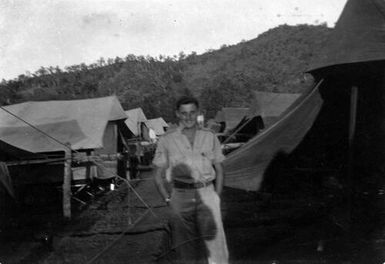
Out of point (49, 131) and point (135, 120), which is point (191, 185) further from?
point (135, 120)

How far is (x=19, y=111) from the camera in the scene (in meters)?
13.1

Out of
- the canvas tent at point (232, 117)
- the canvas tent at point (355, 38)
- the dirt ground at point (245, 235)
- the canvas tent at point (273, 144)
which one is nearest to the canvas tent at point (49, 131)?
the dirt ground at point (245, 235)

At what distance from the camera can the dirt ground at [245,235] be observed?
5414 millimetres

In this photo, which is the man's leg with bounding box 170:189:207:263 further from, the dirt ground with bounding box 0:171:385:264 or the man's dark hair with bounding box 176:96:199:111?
the dirt ground with bounding box 0:171:385:264

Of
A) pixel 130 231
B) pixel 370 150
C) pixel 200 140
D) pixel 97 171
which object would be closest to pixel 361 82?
pixel 370 150

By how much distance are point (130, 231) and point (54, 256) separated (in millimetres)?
1602

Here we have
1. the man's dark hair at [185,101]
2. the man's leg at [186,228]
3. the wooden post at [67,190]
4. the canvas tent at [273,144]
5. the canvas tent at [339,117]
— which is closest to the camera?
the man's leg at [186,228]

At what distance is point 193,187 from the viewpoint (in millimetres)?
3408

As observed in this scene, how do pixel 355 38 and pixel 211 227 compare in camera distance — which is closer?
pixel 211 227

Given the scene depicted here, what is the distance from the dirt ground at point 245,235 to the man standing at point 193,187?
3.12ft

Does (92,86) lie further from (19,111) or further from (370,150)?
(370,150)

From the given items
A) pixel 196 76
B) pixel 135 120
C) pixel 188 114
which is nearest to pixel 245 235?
pixel 188 114

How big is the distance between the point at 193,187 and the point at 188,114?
65 centimetres

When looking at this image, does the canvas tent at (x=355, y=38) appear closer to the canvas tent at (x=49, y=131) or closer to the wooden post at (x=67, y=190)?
the canvas tent at (x=49, y=131)
